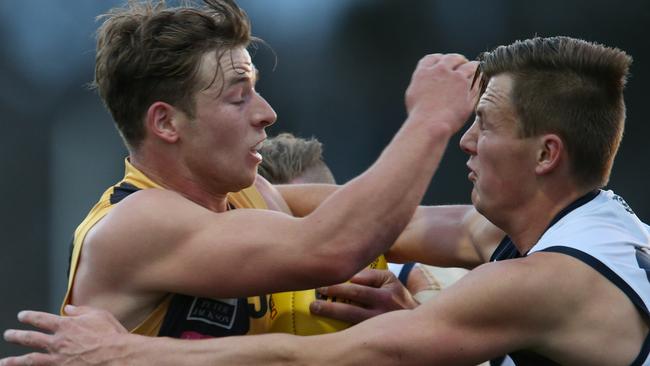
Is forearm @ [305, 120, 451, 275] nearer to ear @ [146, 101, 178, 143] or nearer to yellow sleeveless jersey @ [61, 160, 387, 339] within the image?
yellow sleeveless jersey @ [61, 160, 387, 339]

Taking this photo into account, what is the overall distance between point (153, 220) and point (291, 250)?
446 mm

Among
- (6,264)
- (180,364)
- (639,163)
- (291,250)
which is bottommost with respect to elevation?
(6,264)

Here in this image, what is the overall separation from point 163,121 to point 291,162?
1.64 m

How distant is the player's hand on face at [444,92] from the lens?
345 centimetres

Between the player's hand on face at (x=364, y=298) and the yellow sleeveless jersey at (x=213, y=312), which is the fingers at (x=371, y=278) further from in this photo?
the yellow sleeveless jersey at (x=213, y=312)

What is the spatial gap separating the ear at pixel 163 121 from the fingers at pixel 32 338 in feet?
2.49

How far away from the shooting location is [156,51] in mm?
A: 3758

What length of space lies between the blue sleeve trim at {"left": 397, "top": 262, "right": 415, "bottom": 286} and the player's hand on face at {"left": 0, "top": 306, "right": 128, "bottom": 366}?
5.90 feet

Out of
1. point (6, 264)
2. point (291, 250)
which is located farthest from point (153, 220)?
point (6, 264)

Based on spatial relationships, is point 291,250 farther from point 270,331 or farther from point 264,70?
point 264,70

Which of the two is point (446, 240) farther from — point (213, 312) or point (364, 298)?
point (213, 312)

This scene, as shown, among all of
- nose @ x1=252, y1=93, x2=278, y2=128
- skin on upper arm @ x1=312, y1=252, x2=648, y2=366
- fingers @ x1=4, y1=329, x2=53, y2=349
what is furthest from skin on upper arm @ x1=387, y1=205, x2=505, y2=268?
fingers @ x1=4, y1=329, x2=53, y2=349

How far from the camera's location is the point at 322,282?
11.4 feet

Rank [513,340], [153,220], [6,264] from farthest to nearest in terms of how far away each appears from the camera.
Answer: [6,264], [153,220], [513,340]
